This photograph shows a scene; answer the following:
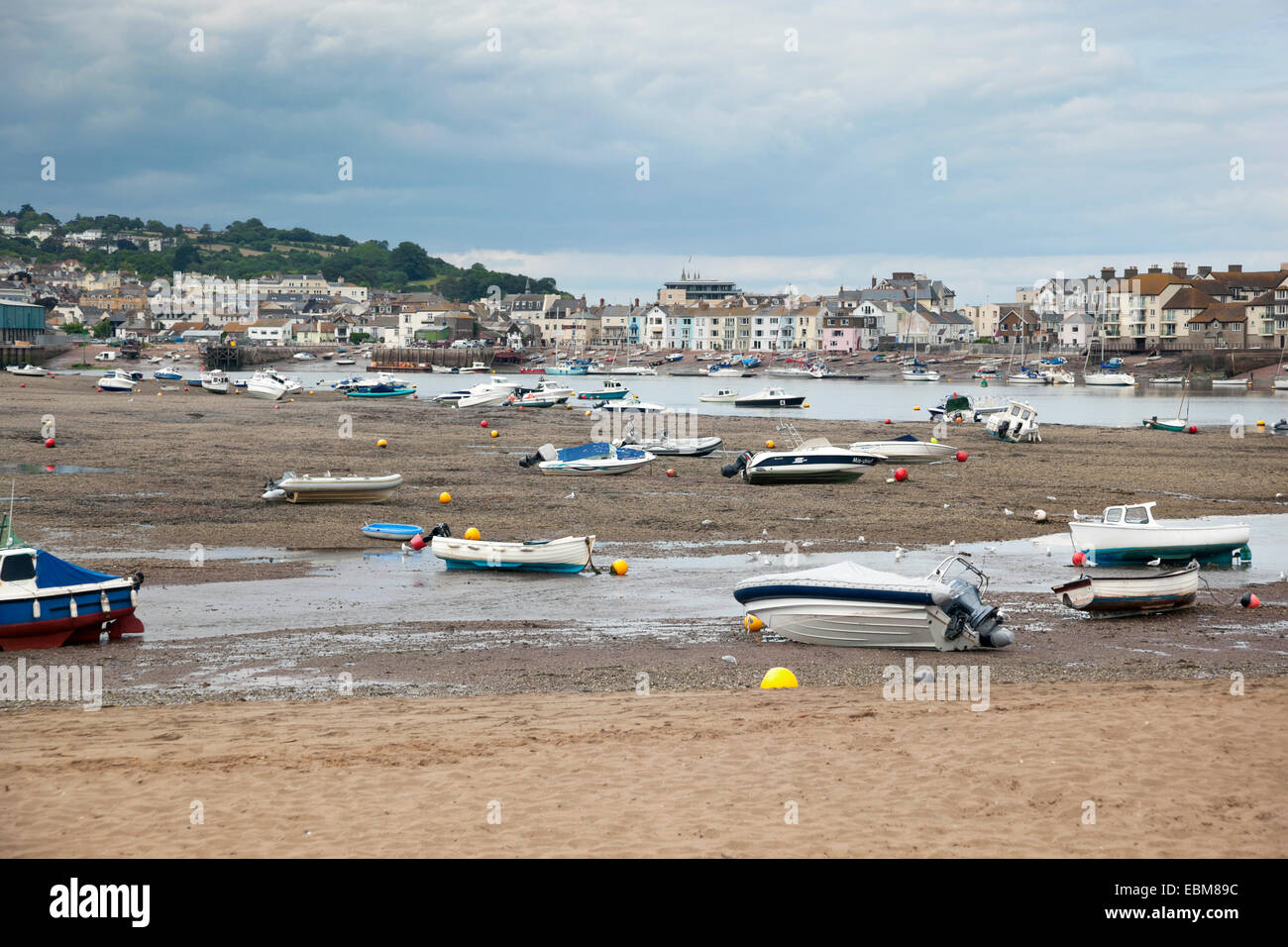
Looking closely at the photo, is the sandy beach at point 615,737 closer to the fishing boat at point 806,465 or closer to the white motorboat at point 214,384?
the fishing boat at point 806,465

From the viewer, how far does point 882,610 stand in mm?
14992

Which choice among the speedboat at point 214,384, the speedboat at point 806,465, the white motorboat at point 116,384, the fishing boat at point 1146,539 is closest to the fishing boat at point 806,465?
the speedboat at point 806,465

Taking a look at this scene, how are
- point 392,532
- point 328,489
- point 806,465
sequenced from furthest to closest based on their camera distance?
point 806,465 → point 328,489 → point 392,532

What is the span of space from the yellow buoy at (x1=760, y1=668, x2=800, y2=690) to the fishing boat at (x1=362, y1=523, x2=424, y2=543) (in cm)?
1238

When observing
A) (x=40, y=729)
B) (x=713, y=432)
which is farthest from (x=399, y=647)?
(x=713, y=432)

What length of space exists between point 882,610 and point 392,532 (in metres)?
12.2

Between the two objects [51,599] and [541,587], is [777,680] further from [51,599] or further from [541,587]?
[51,599]

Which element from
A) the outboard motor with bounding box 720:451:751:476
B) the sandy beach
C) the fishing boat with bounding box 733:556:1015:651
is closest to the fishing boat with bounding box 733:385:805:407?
the outboard motor with bounding box 720:451:751:476

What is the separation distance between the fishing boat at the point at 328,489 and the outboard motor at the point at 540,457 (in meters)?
7.11

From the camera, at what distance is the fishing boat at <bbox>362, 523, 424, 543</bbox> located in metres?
23.6

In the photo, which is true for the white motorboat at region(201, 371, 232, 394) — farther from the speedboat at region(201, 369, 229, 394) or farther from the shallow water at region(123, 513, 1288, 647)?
the shallow water at region(123, 513, 1288, 647)

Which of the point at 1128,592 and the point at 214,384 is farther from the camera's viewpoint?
the point at 214,384

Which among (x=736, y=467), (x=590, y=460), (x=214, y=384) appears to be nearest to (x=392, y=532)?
(x=590, y=460)
